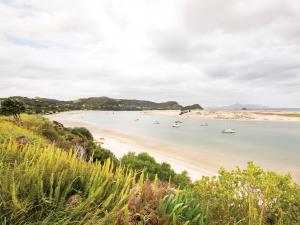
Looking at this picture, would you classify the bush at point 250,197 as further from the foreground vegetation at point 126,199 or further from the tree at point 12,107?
the tree at point 12,107

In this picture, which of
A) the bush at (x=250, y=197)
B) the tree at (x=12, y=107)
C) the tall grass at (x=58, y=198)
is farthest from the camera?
the tree at (x=12, y=107)

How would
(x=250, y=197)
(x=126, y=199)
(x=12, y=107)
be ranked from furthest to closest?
1. (x=12, y=107)
2. (x=250, y=197)
3. (x=126, y=199)

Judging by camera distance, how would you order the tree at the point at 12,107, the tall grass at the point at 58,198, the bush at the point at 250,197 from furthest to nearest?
the tree at the point at 12,107, the bush at the point at 250,197, the tall grass at the point at 58,198

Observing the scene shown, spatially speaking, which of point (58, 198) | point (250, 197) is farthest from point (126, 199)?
point (250, 197)

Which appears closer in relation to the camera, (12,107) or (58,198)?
(58,198)

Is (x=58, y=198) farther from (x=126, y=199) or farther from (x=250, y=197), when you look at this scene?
(x=250, y=197)

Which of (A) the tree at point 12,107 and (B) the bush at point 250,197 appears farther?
(A) the tree at point 12,107

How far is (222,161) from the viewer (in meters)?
29.1

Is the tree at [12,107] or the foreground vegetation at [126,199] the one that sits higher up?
the tree at [12,107]

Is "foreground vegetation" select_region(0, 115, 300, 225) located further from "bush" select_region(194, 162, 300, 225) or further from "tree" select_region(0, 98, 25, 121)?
"tree" select_region(0, 98, 25, 121)

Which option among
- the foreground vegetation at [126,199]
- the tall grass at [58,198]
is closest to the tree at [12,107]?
the foreground vegetation at [126,199]

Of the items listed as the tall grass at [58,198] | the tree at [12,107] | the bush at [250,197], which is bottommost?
the bush at [250,197]

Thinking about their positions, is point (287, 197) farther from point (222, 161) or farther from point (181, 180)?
point (222, 161)

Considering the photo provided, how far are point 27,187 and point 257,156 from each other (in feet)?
110
